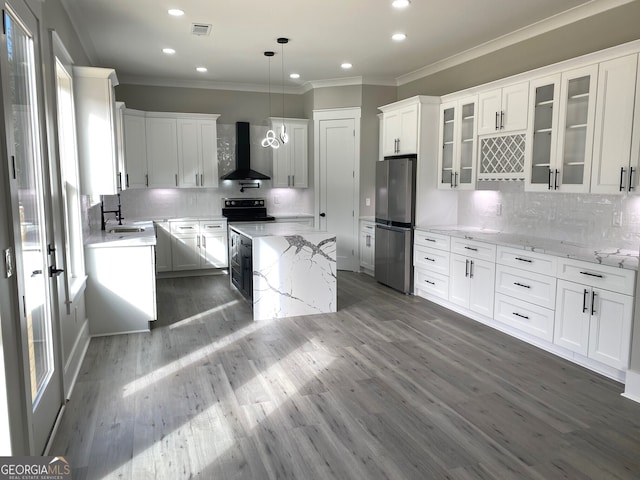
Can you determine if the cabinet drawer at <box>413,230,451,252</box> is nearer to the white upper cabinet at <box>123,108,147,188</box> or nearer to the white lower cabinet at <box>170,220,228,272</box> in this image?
the white lower cabinet at <box>170,220,228,272</box>

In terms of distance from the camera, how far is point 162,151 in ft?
23.4

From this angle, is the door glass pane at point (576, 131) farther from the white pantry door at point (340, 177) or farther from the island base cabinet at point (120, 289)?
the island base cabinet at point (120, 289)

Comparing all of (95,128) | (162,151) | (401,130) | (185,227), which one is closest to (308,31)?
(401,130)

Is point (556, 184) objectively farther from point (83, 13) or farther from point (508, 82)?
point (83, 13)

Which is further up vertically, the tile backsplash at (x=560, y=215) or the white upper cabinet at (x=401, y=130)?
the white upper cabinet at (x=401, y=130)

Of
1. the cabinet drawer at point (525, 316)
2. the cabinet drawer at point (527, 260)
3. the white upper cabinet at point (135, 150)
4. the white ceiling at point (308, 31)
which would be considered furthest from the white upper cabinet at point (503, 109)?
the white upper cabinet at point (135, 150)

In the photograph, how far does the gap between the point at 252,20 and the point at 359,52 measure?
5.26 feet

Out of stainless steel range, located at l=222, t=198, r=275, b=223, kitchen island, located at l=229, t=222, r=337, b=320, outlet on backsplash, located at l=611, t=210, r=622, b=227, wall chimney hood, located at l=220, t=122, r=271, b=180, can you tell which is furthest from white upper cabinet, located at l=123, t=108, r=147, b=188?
outlet on backsplash, located at l=611, t=210, r=622, b=227

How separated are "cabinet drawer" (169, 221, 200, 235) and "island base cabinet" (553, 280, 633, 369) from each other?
5010 millimetres

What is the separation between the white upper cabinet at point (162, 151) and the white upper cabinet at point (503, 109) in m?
4.40

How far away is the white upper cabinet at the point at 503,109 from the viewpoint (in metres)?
4.56

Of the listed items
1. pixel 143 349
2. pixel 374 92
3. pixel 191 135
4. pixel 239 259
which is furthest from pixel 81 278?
pixel 374 92

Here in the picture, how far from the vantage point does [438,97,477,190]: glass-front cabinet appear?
530cm

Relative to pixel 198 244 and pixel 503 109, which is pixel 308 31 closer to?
pixel 503 109
